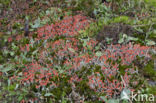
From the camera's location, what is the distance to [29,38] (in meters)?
6.75

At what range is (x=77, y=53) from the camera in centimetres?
566

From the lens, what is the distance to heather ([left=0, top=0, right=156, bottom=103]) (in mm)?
4477

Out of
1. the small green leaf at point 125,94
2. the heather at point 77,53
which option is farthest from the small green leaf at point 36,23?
the small green leaf at point 125,94

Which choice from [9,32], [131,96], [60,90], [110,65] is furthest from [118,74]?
[9,32]

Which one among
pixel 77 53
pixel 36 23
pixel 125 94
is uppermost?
pixel 36 23

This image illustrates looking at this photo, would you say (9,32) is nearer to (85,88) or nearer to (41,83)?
(41,83)

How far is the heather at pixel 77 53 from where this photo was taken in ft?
14.7

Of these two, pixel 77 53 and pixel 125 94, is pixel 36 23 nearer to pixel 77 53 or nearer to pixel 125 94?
pixel 77 53

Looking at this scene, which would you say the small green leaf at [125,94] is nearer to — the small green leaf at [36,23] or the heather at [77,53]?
the heather at [77,53]

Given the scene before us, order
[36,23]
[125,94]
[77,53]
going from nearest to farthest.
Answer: [125,94] < [77,53] < [36,23]

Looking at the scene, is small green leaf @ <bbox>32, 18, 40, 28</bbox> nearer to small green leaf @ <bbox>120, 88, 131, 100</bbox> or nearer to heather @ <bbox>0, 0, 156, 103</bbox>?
heather @ <bbox>0, 0, 156, 103</bbox>

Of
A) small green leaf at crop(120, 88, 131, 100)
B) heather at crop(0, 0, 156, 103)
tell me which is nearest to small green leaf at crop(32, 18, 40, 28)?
heather at crop(0, 0, 156, 103)

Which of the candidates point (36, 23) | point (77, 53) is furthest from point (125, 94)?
point (36, 23)

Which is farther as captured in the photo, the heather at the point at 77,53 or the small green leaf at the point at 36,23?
the small green leaf at the point at 36,23
